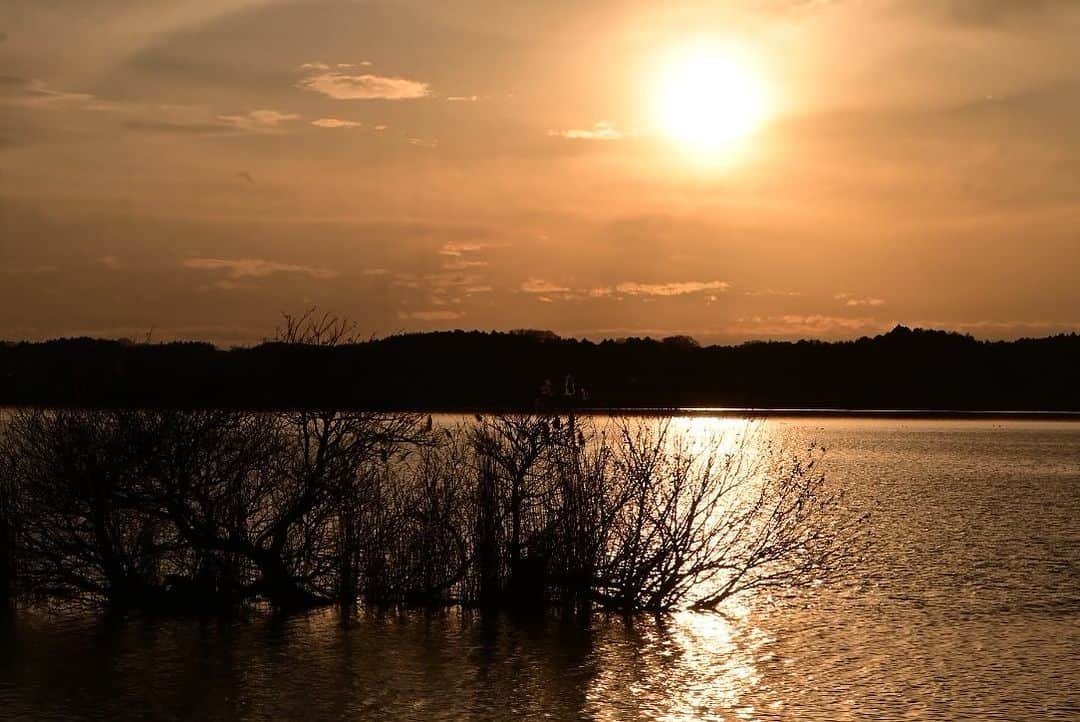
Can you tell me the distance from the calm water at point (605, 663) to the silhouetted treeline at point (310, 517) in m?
0.86

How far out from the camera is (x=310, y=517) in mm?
21016

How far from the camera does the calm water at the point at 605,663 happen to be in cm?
1487

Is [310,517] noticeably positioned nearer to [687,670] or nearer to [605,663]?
[605,663]

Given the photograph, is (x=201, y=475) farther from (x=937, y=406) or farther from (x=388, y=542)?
(x=937, y=406)

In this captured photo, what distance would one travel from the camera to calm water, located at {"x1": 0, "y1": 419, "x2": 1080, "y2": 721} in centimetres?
1487

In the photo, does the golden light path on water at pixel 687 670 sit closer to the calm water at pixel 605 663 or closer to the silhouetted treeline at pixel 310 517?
the calm water at pixel 605 663

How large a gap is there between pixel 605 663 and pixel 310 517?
6263mm

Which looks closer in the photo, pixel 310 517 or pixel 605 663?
pixel 605 663

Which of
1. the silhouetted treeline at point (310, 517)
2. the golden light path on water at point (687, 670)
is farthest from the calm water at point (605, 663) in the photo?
the silhouetted treeline at point (310, 517)

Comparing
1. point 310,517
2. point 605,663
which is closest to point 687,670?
point 605,663

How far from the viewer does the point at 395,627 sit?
1952 cm

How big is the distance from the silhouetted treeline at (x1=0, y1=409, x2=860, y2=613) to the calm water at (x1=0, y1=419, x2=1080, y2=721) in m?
0.86

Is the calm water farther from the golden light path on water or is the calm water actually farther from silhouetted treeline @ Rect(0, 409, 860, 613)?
silhouetted treeline @ Rect(0, 409, 860, 613)

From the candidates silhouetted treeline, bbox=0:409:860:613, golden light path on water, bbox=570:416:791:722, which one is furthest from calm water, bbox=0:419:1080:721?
silhouetted treeline, bbox=0:409:860:613
